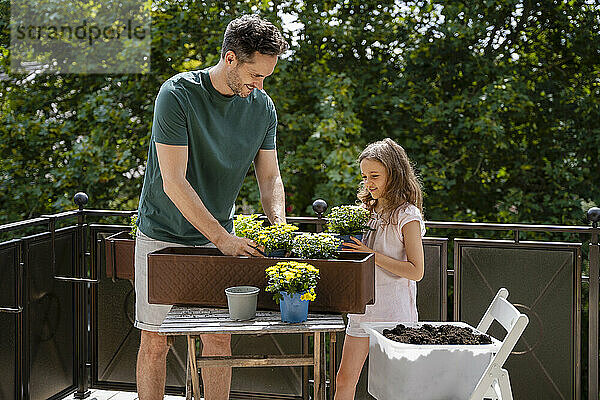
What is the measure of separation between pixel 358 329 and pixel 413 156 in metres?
3.21

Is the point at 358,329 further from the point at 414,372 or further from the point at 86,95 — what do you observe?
the point at 86,95

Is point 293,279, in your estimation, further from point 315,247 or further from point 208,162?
point 208,162

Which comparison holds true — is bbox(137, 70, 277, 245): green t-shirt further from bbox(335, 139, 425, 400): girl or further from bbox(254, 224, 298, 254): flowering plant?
bbox(335, 139, 425, 400): girl

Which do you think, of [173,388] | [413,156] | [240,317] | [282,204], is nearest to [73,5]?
[413,156]

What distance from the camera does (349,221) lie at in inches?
91.9

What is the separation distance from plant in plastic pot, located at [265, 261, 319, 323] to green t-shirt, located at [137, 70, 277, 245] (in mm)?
512

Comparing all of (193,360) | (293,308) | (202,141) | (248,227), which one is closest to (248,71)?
(202,141)

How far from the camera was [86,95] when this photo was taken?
226 inches

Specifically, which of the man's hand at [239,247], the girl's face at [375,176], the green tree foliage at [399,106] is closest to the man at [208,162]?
the man's hand at [239,247]

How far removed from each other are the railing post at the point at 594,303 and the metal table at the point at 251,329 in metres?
1.39

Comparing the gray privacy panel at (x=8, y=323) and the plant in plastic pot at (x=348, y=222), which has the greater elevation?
the plant in plastic pot at (x=348, y=222)

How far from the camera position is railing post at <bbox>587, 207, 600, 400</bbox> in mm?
2770

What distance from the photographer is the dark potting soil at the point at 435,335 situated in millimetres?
2070

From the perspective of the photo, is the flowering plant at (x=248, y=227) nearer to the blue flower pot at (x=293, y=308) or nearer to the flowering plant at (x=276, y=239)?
the flowering plant at (x=276, y=239)
